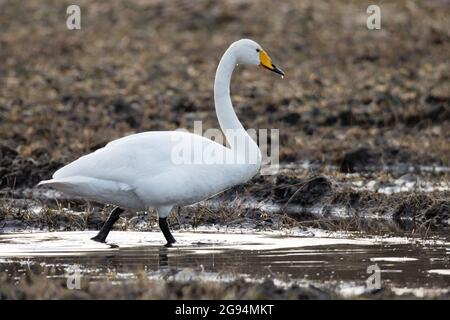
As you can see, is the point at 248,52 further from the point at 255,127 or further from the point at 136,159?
the point at 255,127

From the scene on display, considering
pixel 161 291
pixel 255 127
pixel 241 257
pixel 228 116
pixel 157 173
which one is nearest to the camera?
pixel 161 291

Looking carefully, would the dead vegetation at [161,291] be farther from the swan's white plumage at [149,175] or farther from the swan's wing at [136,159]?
the swan's wing at [136,159]

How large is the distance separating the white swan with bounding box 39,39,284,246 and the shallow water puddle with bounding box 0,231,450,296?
0.42m

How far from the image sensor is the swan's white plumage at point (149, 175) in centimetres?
909

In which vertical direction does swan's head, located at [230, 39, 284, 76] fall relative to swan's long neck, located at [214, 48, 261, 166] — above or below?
above

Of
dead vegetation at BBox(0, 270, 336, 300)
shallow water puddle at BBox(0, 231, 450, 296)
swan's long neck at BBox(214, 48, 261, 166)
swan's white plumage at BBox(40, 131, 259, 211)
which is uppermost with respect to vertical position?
swan's long neck at BBox(214, 48, 261, 166)

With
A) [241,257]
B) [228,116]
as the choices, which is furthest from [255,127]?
[241,257]

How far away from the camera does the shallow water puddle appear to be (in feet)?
24.3

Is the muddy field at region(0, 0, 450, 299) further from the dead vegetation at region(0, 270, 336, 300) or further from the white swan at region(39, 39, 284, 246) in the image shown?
the white swan at region(39, 39, 284, 246)

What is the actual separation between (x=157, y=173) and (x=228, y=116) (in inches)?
45.4

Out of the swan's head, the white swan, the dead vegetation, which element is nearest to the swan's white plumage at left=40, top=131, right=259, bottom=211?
the white swan

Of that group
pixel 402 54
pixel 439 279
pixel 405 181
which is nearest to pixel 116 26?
pixel 402 54

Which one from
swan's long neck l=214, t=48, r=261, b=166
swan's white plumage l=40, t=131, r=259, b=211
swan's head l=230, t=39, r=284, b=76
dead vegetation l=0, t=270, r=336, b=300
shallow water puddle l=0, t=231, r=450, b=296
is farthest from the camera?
swan's head l=230, t=39, r=284, b=76

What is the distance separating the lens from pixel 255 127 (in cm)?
1650
